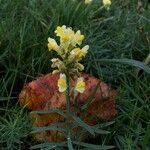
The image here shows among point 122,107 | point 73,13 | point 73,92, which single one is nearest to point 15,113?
point 73,92

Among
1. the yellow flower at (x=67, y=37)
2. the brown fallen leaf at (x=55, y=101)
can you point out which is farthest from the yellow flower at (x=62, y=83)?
the brown fallen leaf at (x=55, y=101)

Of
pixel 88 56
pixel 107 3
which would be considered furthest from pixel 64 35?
pixel 107 3

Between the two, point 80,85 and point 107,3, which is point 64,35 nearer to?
point 80,85

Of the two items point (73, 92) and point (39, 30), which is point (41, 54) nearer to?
point (39, 30)

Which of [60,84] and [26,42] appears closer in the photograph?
[60,84]

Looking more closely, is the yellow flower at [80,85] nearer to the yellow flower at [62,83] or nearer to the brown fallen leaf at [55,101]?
the yellow flower at [62,83]

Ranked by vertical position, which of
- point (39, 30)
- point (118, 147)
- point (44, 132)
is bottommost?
point (118, 147)
